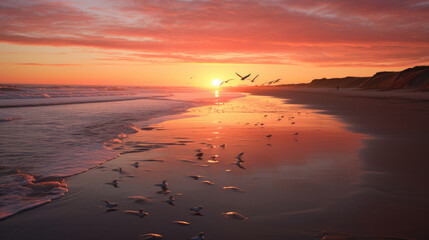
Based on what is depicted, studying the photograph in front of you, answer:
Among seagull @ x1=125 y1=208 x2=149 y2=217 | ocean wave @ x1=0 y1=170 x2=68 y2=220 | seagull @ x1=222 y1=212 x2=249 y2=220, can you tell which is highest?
seagull @ x1=222 y1=212 x2=249 y2=220

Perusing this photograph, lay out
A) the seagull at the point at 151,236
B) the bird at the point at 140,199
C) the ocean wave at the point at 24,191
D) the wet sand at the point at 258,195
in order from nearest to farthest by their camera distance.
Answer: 1. the seagull at the point at 151,236
2. the wet sand at the point at 258,195
3. the ocean wave at the point at 24,191
4. the bird at the point at 140,199

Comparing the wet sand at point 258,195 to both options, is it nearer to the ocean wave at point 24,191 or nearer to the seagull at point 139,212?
the seagull at point 139,212

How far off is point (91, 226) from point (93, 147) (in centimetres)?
557

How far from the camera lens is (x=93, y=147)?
30.0ft

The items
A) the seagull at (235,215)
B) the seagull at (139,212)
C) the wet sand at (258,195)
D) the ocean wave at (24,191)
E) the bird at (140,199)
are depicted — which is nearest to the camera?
the wet sand at (258,195)

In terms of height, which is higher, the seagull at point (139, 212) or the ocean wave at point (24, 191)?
the seagull at point (139, 212)

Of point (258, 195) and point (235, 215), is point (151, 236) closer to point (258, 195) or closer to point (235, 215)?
point (235, 215)

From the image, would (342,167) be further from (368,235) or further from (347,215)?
(368,235)

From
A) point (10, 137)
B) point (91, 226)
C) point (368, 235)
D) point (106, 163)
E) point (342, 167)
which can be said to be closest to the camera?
point (368, 235)

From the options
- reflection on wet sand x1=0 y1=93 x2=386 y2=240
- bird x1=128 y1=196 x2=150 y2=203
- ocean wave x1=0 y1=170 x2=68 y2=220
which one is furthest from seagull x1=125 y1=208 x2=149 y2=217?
ocean wave x1=0 y1=170 x2=68 y2=220

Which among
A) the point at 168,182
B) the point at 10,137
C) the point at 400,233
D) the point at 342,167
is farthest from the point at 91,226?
the point at 10,137

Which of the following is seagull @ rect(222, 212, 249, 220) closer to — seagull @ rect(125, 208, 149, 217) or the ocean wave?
seagull @ rect(125, 208, 149, 217)

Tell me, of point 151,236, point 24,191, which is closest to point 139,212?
point 151,236

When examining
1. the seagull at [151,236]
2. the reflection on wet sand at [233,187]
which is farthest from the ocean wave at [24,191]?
the seagull at [151,236]
